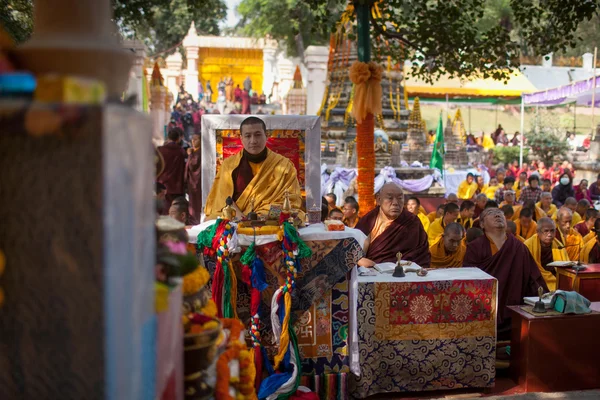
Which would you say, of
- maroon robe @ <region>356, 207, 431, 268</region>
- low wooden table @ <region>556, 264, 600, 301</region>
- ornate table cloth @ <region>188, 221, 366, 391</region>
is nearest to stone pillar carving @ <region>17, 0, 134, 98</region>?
ornate table cloth @ <region>188, 221, 366, 391</region>

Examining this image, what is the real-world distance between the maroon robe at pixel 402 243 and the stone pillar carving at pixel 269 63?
3502cm

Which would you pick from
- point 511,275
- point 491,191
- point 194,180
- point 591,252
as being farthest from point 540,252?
point 491,191

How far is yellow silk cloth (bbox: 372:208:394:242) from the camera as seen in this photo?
5621 mm

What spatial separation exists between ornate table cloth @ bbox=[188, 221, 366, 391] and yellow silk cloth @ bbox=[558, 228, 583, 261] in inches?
146

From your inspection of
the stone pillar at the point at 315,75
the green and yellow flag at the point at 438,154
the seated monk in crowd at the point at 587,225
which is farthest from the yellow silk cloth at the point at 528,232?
Answer: the stone pillar at the point at 315,75

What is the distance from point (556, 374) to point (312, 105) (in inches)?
916

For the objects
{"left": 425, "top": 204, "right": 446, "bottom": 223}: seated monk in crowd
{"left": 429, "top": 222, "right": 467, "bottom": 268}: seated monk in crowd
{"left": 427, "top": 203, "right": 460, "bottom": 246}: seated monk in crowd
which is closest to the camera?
{"left": 429, "top": 222, "right": 467, "bottom": 268}: seated monk in crowd

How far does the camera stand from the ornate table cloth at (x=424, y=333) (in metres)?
4.67

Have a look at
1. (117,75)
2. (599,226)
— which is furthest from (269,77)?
(117,75)

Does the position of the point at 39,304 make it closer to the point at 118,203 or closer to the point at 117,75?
the point at 118,203

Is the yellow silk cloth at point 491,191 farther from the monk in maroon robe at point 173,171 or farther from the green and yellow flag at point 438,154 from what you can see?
the monk in maroon robe at point 173,171

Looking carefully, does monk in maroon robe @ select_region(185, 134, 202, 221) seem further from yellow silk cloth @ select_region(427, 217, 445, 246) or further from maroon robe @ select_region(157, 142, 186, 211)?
yellow silk cloth @ select_region(427, 217, 445, 246)

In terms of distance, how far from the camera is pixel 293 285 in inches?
175

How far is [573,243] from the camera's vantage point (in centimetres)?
744
